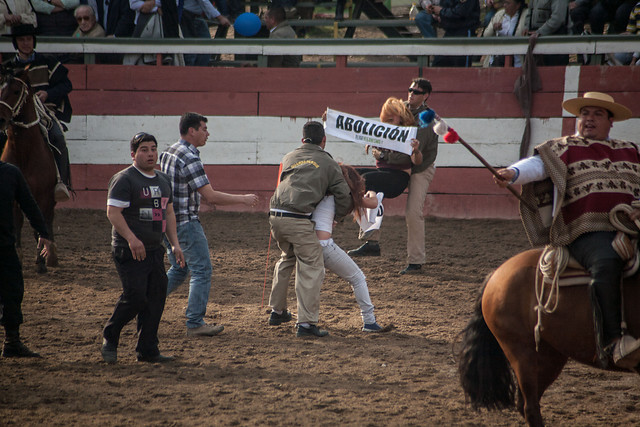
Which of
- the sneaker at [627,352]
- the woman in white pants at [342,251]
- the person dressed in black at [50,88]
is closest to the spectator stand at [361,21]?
the person dressed in black at [50,88]

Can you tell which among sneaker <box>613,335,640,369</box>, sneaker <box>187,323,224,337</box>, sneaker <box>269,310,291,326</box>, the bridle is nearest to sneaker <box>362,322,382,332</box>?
sneaker <box>269,310,291,326</box>

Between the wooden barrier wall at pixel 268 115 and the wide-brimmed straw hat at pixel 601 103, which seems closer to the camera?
the wide-brimmed straw hat at pixel 601 103

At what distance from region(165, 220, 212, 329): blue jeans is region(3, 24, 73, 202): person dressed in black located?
341cm

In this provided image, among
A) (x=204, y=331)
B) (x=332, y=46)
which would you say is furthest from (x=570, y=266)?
(x=332, y=46)

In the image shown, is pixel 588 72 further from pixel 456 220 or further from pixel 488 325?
pixel 488 325

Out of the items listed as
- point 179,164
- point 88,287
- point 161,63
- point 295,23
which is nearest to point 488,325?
point 179,164

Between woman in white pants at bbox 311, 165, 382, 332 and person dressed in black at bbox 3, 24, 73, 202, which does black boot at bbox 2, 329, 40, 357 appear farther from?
person dressed in black at bbox 3, 24, 73, 202

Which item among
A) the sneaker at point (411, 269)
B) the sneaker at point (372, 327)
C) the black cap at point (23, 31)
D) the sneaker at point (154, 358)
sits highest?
the black cap at point (23, 31)

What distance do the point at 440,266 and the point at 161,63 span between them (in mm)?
6068

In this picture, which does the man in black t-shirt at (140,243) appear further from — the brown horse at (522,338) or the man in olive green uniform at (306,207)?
the brown horse at (522,338)

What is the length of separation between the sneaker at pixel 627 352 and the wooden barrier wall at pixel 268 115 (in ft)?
24.6

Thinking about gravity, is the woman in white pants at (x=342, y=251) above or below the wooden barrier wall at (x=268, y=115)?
below

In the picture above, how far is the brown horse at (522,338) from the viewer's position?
4.09 m

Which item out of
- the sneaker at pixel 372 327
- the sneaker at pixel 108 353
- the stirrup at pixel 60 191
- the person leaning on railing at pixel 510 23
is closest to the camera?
the sneaker at pixel 108 353
